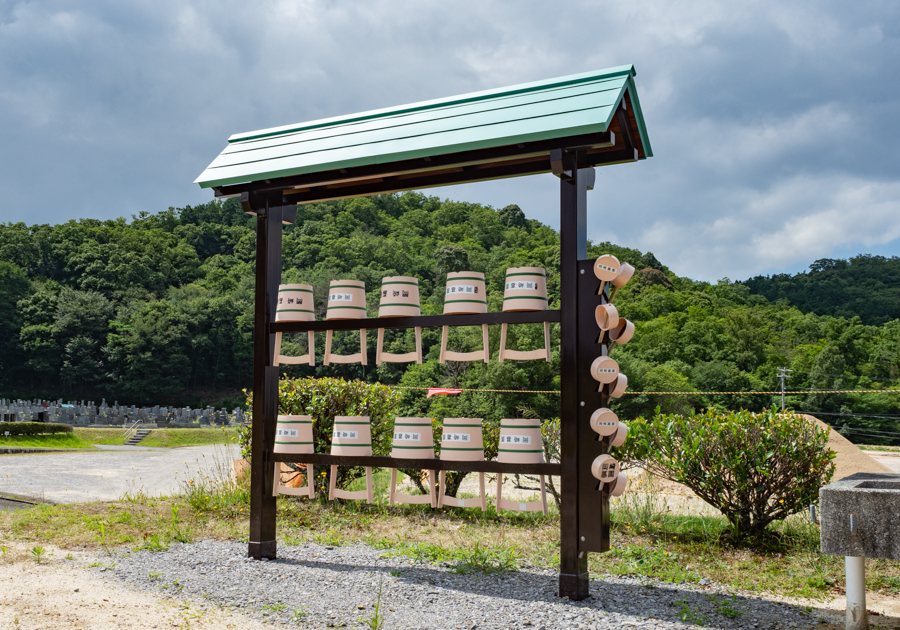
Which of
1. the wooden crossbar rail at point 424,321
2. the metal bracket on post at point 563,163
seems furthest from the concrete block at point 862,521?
the metal bracket on post at point 563,163

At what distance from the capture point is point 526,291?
425 centimetres

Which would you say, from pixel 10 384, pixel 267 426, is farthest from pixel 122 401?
pixel 267 426

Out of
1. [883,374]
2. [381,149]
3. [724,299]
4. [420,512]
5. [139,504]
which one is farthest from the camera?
[724,299]

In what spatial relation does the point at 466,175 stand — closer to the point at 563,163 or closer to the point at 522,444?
the point at 563,163

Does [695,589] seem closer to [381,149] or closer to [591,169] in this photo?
[591,169]

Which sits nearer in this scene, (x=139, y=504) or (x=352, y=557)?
(x=352, y=557)

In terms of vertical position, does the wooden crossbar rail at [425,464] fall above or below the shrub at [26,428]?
above

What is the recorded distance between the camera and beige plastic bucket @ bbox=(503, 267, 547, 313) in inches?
167

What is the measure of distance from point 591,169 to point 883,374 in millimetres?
38002

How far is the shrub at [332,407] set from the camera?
299 inches

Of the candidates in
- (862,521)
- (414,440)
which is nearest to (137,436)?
(414,440)

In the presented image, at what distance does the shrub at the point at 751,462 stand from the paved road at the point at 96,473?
17.1 ft

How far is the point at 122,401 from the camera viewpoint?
48688mm

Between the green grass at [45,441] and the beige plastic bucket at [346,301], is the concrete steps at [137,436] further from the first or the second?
the beige plastic bucket at [346,301]
